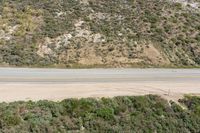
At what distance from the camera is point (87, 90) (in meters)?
34.2

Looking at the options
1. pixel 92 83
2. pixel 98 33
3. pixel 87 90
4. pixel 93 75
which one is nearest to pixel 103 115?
pixel 87 90

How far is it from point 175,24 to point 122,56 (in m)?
9.64

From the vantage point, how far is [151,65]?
44.2 metres

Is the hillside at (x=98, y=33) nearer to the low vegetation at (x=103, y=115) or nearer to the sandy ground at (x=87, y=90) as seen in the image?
the sandy ground at (x=87, y=90)

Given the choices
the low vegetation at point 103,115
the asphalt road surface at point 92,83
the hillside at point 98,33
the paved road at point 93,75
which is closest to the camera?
the low vegetation at point 103,115

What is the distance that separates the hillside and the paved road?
246 centimetres

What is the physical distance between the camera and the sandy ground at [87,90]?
105 feet

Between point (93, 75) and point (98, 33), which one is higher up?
point (98, 33)

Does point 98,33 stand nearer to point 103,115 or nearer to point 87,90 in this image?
point 87,90

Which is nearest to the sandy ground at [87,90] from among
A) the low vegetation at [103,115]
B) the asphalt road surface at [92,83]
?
the asphalt road surface at [92,83]

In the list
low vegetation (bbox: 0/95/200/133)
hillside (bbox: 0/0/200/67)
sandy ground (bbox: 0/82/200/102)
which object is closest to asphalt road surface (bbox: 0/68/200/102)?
sandy ground (bbox: 0/82/200/102)

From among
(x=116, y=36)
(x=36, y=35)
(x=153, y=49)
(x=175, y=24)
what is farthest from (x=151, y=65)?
(x=36, y=35)

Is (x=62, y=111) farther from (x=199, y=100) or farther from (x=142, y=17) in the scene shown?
(x=142, y=17)

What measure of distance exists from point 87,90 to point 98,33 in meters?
14.0
